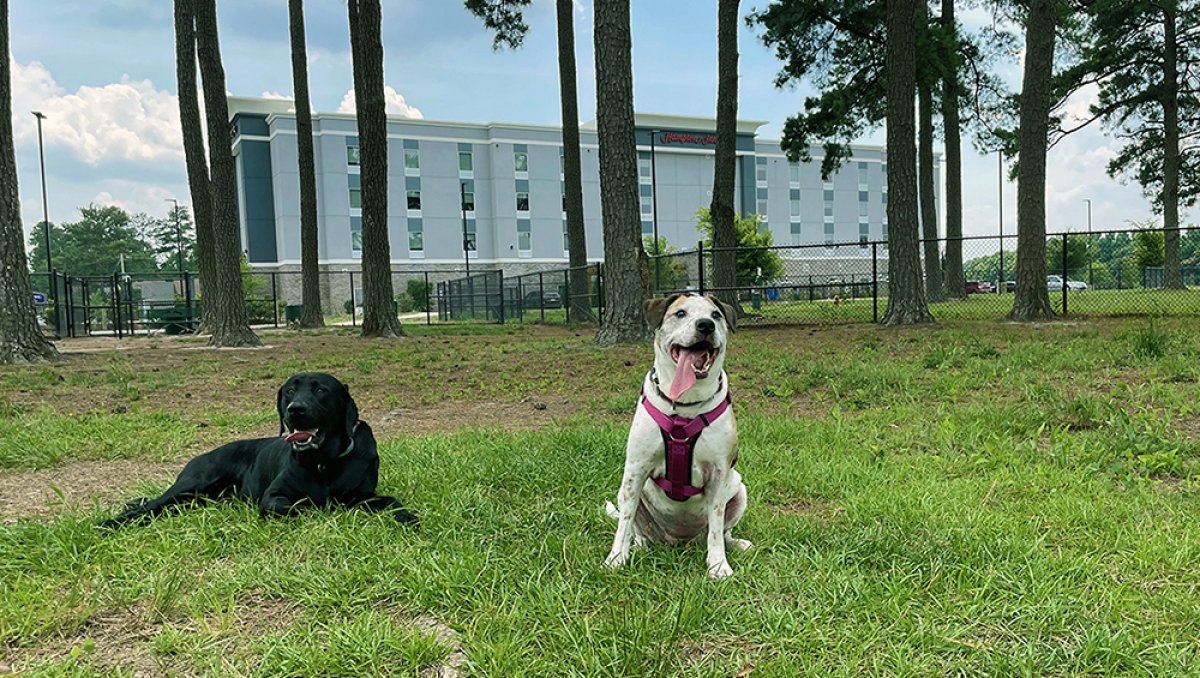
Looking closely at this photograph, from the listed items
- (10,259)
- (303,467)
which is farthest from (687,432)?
(10,259)

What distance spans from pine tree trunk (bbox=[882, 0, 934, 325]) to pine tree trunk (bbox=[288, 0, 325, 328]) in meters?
15.6

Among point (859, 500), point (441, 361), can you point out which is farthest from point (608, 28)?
point (859, 500)

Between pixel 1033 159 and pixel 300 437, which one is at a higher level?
pixel 1033 159

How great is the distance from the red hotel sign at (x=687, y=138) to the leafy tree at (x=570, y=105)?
45358mm

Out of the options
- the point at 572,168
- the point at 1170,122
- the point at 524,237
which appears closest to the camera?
the point at 572,168

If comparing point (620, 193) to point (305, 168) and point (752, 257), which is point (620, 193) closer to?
point (305, 168)

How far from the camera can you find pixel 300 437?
10.8 ft

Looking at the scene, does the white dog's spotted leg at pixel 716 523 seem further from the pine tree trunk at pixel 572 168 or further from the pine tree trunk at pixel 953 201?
the pine tree trunk at pixel 953 201

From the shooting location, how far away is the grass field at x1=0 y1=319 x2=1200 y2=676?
223 centimetres

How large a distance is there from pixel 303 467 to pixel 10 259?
1021cm

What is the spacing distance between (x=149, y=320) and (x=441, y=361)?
1869 cm

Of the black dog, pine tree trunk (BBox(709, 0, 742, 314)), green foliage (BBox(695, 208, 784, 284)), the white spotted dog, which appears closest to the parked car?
pine tree trunk (BBox(709, 0, 742, 314))

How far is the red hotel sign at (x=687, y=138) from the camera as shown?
208 ft

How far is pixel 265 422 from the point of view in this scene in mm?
6492
